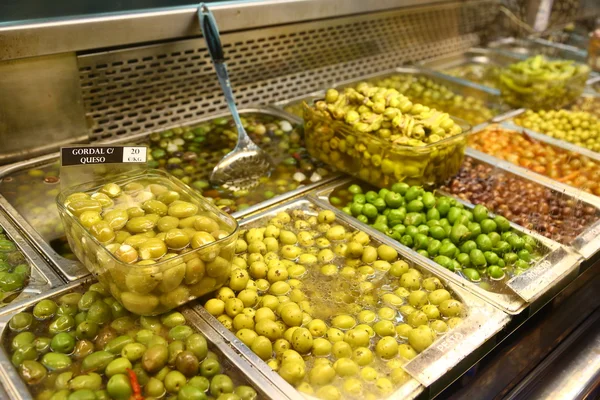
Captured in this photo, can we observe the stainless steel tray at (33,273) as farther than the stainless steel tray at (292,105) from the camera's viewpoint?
No

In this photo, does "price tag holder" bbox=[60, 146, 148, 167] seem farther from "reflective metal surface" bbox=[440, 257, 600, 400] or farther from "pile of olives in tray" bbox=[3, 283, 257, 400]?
"reflective metal surface" bbox=[440, 257, 600, 400]

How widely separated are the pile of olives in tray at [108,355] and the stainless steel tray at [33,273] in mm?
70

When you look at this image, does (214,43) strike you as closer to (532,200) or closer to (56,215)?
(56,215)

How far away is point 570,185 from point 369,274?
4.27ft

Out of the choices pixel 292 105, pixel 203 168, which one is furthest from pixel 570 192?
pixel 203 168

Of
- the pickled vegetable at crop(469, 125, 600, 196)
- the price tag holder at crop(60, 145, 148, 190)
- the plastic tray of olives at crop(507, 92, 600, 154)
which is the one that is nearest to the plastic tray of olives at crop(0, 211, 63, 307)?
the price tag holder at crop(60, 145, 148, 190)

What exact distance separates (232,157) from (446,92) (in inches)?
68.2

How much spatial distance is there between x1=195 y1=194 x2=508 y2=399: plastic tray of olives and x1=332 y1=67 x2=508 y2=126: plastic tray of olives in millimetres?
1541

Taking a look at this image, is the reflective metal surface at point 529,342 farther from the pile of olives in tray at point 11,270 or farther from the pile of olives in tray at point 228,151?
the pile of olives in tray at point 11,270

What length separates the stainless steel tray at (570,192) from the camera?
2.20 meters

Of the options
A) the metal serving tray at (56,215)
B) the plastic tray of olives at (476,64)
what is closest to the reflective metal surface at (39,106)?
the metal serving tray at (56,215)

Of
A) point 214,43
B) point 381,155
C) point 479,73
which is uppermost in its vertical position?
point 214,43

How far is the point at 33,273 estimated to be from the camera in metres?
1.91

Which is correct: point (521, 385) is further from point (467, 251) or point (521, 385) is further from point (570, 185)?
point (570, 185)
